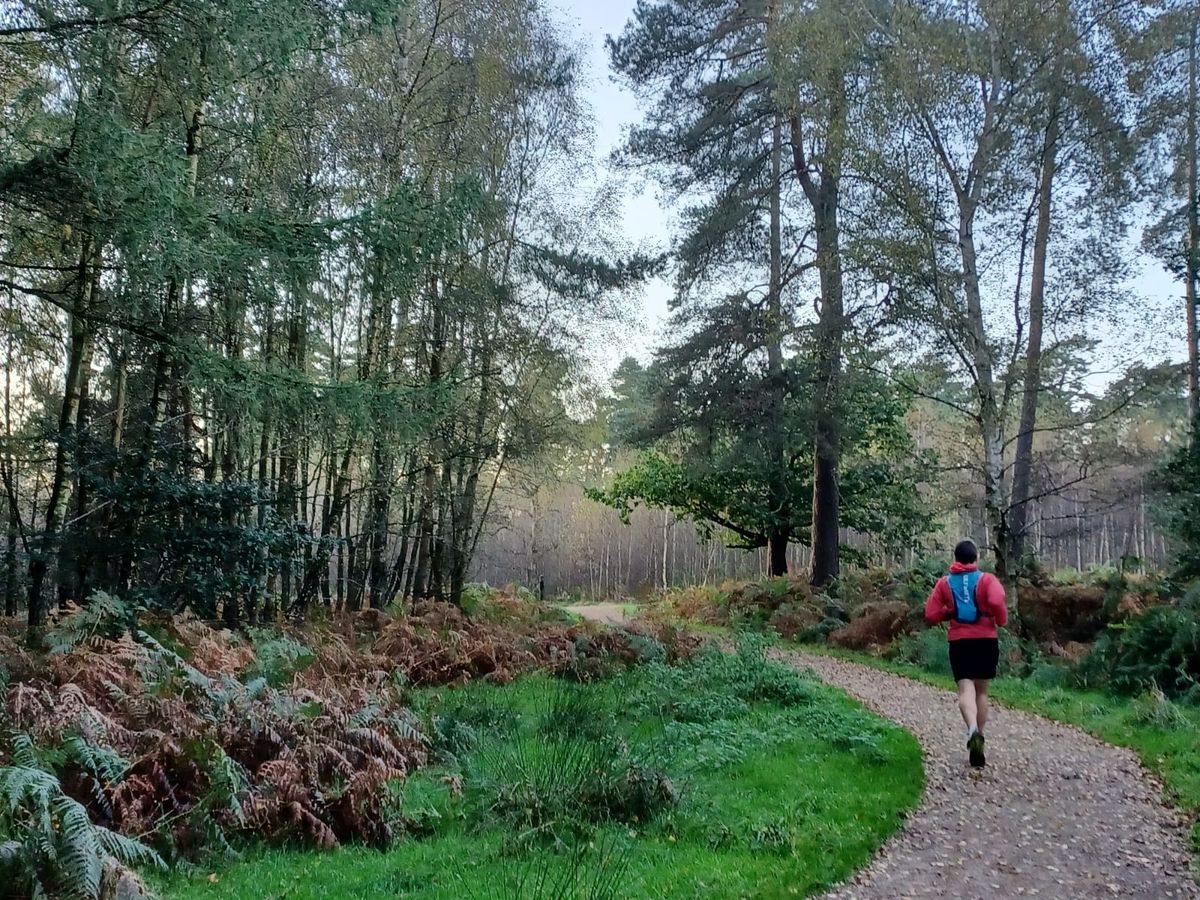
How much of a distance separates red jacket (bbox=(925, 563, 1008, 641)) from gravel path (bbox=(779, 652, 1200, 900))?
1019mm

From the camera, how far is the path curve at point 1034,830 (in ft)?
13.1

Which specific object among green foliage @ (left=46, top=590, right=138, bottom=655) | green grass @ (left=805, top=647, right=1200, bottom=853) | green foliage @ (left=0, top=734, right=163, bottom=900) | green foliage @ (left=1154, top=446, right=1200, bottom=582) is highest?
green foliage @ (left=1154, top=446, right=1200, bottom=582)

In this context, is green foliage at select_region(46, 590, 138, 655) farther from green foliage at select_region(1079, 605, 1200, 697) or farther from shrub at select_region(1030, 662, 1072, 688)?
green foliage at select_region(1079, 605, 1200, 697)

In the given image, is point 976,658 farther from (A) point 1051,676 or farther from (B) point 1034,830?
(A) point 1051,676

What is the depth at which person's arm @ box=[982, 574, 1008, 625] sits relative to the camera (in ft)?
19.8

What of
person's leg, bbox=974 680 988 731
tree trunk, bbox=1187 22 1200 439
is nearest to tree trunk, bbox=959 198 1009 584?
tree trunk, bbox=1187 22 1200 439

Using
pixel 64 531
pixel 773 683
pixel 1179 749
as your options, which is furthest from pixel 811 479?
pixel 64 531

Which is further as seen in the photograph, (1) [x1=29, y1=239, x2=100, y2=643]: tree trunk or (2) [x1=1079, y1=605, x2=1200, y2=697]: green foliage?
(1) [x1=29, y1=239, x2=100, y2=643]: tree trunk

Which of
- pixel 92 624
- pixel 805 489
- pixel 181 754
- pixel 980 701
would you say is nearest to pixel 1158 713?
pixel 980 701

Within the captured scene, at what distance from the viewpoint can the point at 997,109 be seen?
1076cm

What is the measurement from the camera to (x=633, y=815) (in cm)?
458

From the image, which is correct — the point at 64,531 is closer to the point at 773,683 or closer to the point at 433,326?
the point at 433,326

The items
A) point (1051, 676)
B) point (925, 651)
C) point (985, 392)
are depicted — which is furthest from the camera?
point (925, 651)

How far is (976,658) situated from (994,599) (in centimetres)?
47
